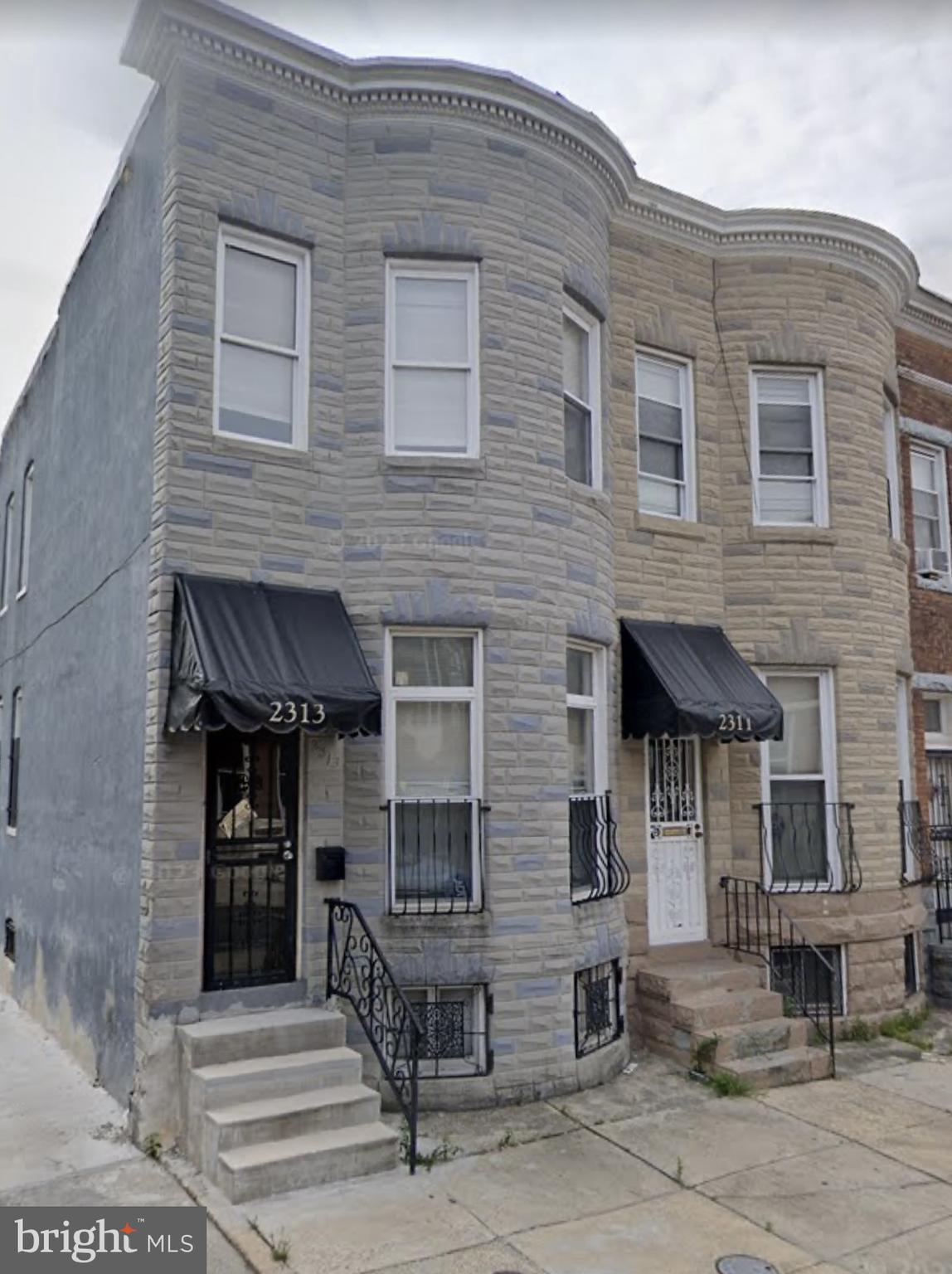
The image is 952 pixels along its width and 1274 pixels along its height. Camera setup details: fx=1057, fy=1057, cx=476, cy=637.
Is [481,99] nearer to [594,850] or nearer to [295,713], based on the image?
[295,713]

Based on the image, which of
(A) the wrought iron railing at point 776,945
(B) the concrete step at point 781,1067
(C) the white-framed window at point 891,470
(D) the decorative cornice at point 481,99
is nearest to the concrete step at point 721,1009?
(B) the concrete step at point 781,1067

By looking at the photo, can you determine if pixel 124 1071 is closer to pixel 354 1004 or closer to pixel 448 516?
pixel 354 1004

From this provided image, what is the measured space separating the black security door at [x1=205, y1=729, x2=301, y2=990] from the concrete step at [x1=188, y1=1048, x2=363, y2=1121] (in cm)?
75

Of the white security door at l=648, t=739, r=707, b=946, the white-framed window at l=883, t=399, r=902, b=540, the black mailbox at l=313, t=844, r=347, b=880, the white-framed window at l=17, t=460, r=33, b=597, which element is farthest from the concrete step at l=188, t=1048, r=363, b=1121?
the white-framed window at l=883, t=399, r=902, b=540

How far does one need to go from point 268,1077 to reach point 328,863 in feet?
5.10

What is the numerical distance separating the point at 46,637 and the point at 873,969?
9.03 meters

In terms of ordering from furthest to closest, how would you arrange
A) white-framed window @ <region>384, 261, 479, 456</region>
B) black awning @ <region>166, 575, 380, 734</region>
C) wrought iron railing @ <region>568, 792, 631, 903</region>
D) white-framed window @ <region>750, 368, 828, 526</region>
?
white-framed window @ <region>750, 368, 828, 526</region>
wrought iron railing @ <region>568, 792, 631, 903</region>
white-framed window @ <region>384, 261, 479, 456</region>
black awning @ <region>166, 575, 380, 734</region>

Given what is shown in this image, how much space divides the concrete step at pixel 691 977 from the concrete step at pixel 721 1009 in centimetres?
6

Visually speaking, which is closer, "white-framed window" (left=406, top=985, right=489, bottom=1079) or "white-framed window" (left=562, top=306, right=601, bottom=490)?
"white-framed window" (left=406, top=985, right=489, bottom=1079)

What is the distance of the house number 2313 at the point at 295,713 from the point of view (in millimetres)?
6848

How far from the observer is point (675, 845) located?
9.86m

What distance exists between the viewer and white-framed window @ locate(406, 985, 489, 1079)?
7.73m

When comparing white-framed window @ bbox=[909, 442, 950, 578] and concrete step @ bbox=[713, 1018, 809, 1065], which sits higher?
white-framed window @ bbox=[909, 442, 950, 578]

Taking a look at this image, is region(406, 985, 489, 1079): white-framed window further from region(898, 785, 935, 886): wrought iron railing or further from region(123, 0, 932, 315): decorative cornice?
region(123, 0, 932, 315): decorative cornice
